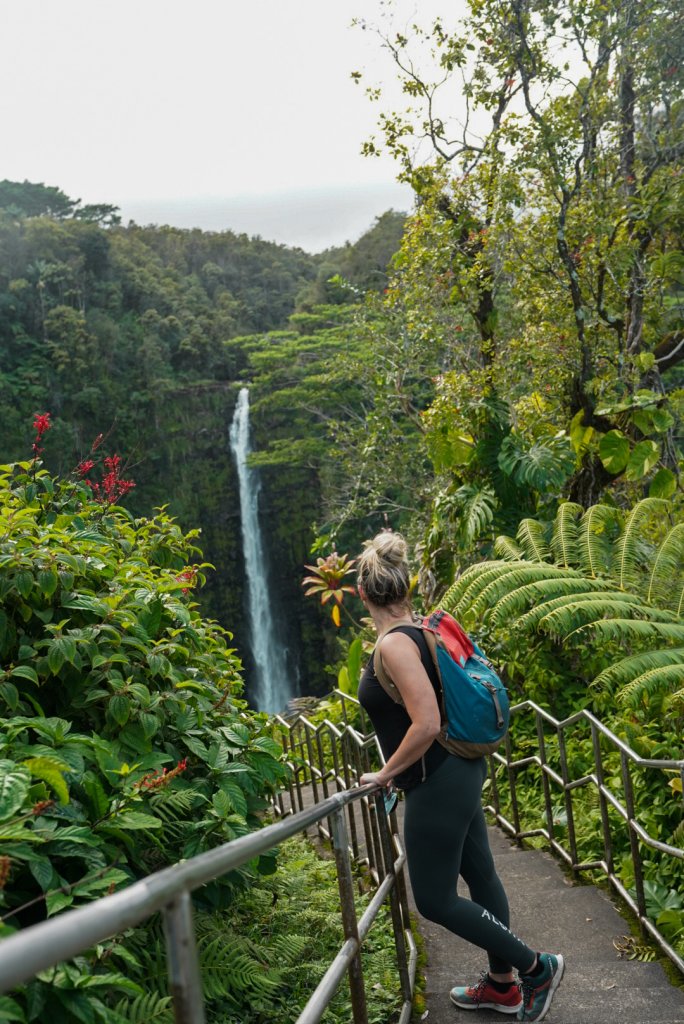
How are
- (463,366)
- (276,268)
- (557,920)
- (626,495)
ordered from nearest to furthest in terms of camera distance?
(557,920)
(626,495)
(463,366)
(276,268)

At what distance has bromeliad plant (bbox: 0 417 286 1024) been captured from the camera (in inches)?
76.8

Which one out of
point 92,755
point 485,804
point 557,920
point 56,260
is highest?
point 56,260

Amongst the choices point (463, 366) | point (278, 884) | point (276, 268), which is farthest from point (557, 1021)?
point (276, 268)

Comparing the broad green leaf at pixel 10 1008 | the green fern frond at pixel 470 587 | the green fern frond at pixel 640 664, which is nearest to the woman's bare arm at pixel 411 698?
the broad green leaf at pixel 10 1008

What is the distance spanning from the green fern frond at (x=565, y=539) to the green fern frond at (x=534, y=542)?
81 mm

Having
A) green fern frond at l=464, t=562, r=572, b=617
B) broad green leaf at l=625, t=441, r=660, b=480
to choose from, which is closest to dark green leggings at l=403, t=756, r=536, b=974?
green fern frond at l=464, t=562, r=572, b=617

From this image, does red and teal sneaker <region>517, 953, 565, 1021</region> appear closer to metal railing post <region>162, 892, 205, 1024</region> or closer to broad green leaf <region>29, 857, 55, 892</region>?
broad green leaf <region>29, 857, 55, 892</region>

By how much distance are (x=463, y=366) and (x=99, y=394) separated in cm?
2252

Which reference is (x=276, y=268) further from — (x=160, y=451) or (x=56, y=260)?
(x=160, y=451)

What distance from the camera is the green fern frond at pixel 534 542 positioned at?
233 inches

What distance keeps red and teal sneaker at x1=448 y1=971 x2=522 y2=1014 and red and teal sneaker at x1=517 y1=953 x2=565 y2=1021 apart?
5 centimetres

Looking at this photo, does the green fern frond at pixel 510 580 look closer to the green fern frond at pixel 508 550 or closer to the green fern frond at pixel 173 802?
the green fern frond at pixel 508 550

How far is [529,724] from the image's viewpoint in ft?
23.1

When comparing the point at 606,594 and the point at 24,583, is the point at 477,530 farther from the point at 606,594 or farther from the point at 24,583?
the point at 24,583
